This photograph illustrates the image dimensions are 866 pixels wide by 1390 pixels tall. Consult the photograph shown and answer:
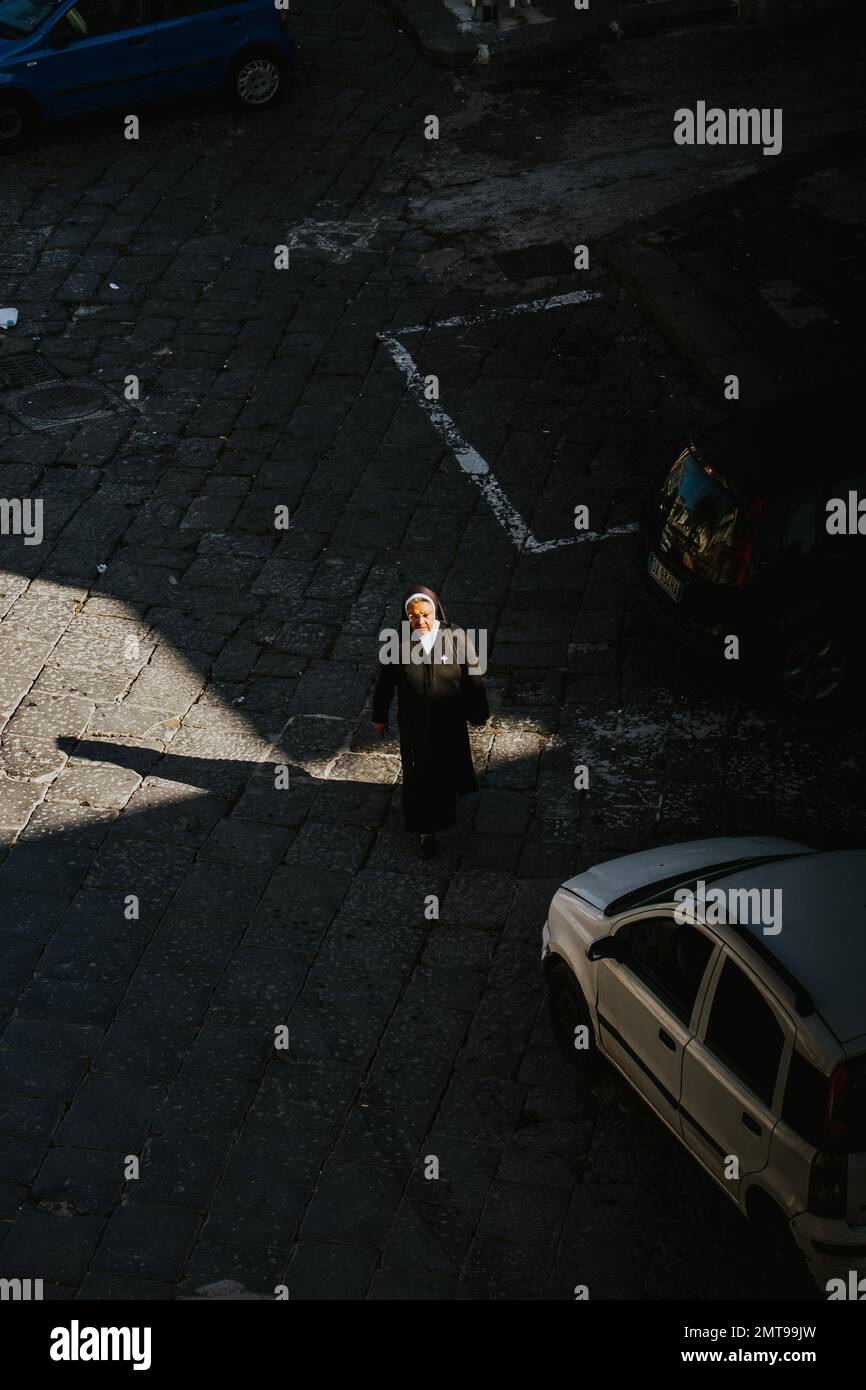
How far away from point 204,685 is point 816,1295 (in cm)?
545

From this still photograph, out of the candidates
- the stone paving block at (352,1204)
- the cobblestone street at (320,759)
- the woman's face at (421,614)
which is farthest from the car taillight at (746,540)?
the stone paving block at (352,1204)

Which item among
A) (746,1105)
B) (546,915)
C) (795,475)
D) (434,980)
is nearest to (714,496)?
(795,475)

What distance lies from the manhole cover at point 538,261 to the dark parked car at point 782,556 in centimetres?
523

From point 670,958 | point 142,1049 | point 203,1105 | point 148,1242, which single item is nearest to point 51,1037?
point 142,1049

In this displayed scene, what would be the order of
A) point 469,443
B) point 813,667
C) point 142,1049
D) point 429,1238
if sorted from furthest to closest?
point 469,443, point 813,667, point 142,1049, point 429,1238

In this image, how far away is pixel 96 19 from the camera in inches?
659

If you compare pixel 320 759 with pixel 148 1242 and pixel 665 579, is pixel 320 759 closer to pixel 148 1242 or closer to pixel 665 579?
pixel 665 579

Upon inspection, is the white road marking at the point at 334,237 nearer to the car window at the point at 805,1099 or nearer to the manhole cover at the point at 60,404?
the manhole cover at the point at 60,404

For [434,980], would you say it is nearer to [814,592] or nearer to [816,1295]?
[816,1295]

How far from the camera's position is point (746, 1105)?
20.9 feet

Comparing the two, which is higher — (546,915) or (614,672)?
(614,672)

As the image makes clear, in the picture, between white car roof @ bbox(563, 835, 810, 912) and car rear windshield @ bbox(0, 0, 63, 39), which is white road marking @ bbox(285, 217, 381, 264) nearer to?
car rear windshield @ bbox(0, 0, 63, 39)

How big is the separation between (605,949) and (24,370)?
851cm

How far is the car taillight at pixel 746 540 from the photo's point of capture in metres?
9.70
